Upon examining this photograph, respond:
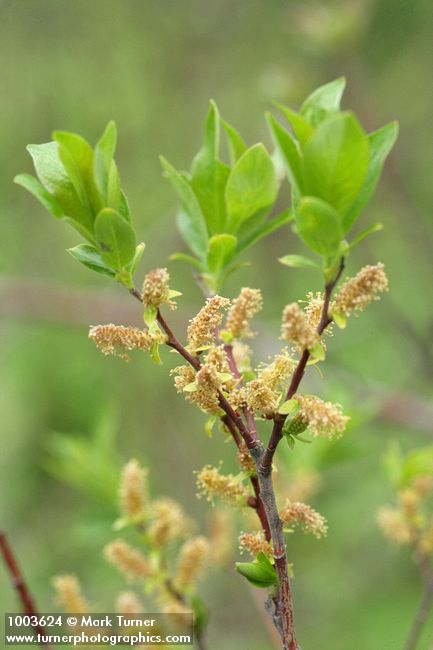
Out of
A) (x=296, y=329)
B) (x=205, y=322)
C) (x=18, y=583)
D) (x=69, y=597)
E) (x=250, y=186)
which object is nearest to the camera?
(x=296, y=329)

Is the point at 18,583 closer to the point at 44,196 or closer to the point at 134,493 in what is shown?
the point at 134,493

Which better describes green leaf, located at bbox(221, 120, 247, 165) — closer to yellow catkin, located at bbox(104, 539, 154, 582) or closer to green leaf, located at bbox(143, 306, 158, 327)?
green leaf, located at bbox(143, 306, 158, 327)

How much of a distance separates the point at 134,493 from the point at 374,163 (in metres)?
0.73

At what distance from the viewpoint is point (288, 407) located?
69 cm

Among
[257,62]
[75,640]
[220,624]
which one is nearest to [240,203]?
[75,640]

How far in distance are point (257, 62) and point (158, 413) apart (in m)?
2.26

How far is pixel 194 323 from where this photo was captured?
2.47ft

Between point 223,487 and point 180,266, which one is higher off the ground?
point 223,487

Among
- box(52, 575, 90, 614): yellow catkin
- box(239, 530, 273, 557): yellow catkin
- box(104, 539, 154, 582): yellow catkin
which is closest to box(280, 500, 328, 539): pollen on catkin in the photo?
box(239, 530, 273, 557): yellow catkin

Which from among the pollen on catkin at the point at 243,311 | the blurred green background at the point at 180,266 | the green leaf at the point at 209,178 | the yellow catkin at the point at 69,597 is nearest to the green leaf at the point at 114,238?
the pollen on catkin at the point at 243,311

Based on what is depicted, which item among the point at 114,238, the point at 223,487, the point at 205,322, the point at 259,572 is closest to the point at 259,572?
the point at 259,572

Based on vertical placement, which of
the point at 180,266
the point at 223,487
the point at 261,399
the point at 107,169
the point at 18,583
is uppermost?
the point at 107,169

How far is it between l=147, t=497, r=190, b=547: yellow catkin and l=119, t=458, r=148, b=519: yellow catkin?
3cm

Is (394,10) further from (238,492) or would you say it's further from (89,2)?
(238,492)
